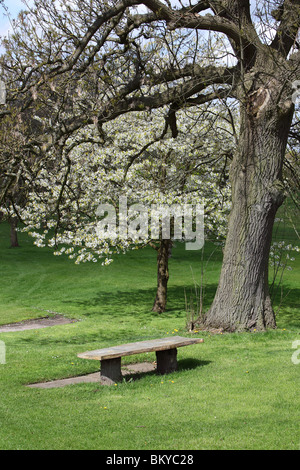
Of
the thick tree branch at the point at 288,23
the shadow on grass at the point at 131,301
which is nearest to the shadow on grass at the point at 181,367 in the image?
the thick tree branch at the point at 288,23

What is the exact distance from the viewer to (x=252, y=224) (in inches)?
413

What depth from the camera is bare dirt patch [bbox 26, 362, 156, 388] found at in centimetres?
725

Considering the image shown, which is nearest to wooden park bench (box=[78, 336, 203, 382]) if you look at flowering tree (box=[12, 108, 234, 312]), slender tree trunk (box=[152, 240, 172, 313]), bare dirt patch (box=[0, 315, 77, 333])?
flowering tree (box=[12, 108, 234, 312])

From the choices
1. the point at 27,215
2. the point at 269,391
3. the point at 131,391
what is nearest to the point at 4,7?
the point at 131,391

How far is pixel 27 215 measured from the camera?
19219 mm

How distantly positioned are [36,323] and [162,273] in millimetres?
4463

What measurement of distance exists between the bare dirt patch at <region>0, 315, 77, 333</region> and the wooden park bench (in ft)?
27.9

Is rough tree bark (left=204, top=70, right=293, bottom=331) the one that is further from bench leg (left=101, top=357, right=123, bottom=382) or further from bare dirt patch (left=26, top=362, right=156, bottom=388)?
bench leg (left=101, top=357, right=123, bottom=382)

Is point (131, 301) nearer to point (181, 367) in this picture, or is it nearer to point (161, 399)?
point (181, 367)

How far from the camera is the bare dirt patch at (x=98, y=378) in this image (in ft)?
23.8

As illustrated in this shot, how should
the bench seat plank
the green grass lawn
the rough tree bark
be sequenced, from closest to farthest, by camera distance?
the green grass lawn, the bench seat plank, the rough tree bark

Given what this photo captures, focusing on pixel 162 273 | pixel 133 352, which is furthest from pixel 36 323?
pixel 133 352

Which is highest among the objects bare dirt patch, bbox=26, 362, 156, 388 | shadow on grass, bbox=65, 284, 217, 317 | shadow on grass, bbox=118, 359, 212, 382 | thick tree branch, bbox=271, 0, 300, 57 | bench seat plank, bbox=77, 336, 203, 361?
thick tree branch, bbox=271, 0, 300, 57

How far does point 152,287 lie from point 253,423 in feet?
59.2
